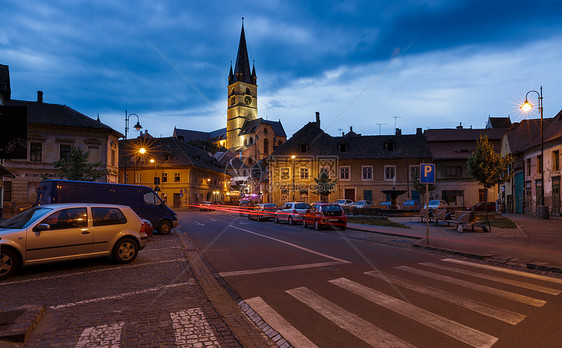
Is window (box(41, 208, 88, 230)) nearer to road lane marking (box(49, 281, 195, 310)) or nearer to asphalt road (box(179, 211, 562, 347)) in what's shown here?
road lane marking (box(49, 281, 195, 310))

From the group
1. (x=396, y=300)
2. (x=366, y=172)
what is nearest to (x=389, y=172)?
(x=366, y=172)

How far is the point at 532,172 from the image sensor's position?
36.4 m

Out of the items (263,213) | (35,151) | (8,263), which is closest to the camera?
(8,263)

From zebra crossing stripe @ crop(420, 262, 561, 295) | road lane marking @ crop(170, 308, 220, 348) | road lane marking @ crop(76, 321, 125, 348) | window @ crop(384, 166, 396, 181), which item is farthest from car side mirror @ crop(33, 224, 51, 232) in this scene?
window @ crop(384, 166, 396, 181)

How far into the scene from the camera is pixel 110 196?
17672mm

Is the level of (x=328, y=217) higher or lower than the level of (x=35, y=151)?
lower

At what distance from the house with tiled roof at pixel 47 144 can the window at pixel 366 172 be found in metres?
31.4

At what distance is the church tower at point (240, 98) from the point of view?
129m

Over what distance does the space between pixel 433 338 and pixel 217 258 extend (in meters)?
7.65

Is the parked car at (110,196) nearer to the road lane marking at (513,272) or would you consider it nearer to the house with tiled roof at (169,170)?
the road lane marking at (513,272)

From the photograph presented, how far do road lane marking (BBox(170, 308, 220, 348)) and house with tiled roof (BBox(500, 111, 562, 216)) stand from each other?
32.8 metres

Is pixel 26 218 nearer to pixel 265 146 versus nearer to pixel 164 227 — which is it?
pixel 164 227

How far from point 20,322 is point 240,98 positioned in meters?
131

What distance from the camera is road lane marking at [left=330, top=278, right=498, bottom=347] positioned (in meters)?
4.63
